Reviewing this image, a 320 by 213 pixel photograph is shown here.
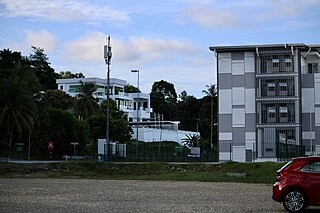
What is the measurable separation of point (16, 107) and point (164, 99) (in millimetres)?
80850

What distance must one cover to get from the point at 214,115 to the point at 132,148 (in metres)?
47.6

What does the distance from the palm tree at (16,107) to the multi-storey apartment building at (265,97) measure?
24.8 meters

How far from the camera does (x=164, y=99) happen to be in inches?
5861

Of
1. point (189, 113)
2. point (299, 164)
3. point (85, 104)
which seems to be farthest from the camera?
point (189, 113)

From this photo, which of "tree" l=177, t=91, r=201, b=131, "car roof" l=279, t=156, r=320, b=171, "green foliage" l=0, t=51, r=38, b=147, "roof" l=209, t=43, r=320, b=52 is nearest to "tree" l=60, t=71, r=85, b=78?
"tree" l=177, t=91, r=201, b=131

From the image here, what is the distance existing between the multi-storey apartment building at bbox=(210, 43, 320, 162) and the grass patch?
50.5ft

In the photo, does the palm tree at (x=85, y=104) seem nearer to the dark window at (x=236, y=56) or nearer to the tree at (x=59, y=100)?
the tree at (x=59, y=100)

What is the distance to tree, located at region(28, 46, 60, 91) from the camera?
121m

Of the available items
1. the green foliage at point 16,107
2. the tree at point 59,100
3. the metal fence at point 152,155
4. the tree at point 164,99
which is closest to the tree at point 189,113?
the tree at point 164,99

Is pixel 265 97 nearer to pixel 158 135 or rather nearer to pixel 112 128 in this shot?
pixel 112 128

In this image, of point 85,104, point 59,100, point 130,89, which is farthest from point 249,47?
point 130,89

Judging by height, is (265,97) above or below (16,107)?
above

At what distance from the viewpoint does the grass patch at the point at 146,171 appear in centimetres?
3688

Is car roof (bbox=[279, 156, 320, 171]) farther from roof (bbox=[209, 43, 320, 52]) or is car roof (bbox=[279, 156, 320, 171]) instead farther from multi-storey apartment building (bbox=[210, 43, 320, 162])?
roof (bbox=[209, 43, 320, 52])
